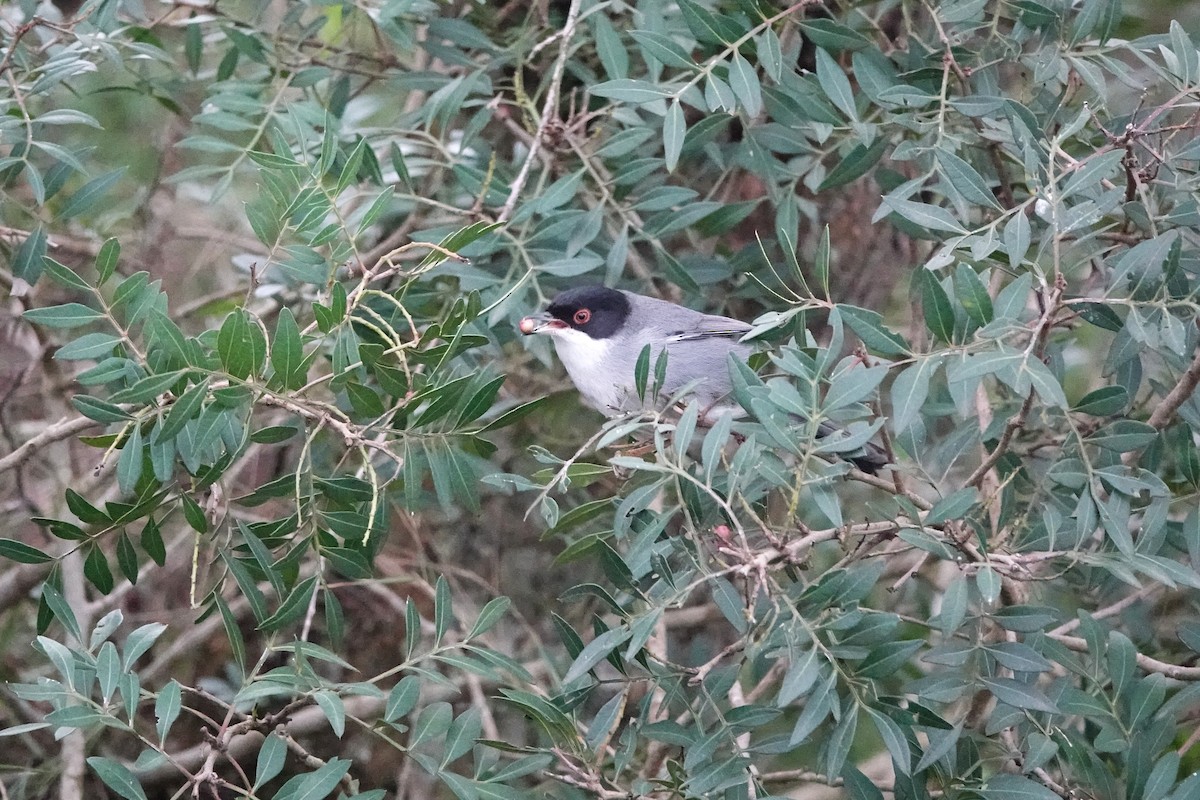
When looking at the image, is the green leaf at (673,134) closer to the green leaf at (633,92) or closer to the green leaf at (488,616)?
the green leaf at (633,92)

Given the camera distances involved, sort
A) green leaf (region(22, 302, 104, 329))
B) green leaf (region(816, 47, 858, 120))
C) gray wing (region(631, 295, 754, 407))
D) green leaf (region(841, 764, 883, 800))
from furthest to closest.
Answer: gray wing (region(631, 295, 754, 407)) < green leaf (region(816, 47, 858, 120)) < green leaf (region(22, 302, 104, 329)) < green leaf (region(841, 764, 883, 800))

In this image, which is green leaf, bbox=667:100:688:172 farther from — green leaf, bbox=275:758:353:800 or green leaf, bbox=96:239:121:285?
green leaf, bbox=275:758:353:800

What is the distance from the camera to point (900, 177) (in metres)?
3.68

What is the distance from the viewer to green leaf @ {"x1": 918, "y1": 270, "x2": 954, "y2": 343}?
235 cm

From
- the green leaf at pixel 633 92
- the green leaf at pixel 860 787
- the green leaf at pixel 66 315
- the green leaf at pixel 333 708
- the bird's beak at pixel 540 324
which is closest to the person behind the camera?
the green leaf at pixel 333 708

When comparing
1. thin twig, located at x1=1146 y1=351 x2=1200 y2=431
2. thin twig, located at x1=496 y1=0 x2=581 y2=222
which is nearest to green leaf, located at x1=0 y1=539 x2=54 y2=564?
thin twig, located at x1=496 y1=0 x2=581 y2=222

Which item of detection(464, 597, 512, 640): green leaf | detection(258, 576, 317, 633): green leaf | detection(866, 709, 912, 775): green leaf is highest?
detection(258, 576, 317, 633): green leaf

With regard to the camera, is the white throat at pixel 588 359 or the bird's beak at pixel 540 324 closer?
the bird's beak at pixel 540 324

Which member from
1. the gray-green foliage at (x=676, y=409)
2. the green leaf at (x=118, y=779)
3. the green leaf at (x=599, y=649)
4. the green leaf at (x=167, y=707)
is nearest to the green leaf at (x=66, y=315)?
the gray-green foliage at (x=676, y=409)

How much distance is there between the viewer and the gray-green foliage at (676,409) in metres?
2.39

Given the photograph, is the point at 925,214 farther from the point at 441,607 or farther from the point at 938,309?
the point at 441,607

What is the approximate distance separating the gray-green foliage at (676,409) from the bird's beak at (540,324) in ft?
0.33

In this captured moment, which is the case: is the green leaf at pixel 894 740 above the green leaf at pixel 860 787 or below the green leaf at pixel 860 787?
above

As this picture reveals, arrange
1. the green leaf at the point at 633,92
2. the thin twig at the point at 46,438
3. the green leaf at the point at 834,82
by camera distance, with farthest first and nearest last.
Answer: the green leaf at the point at 834,82, the green leaf at the point at 633,92, the thin twig at the point at 46,438
